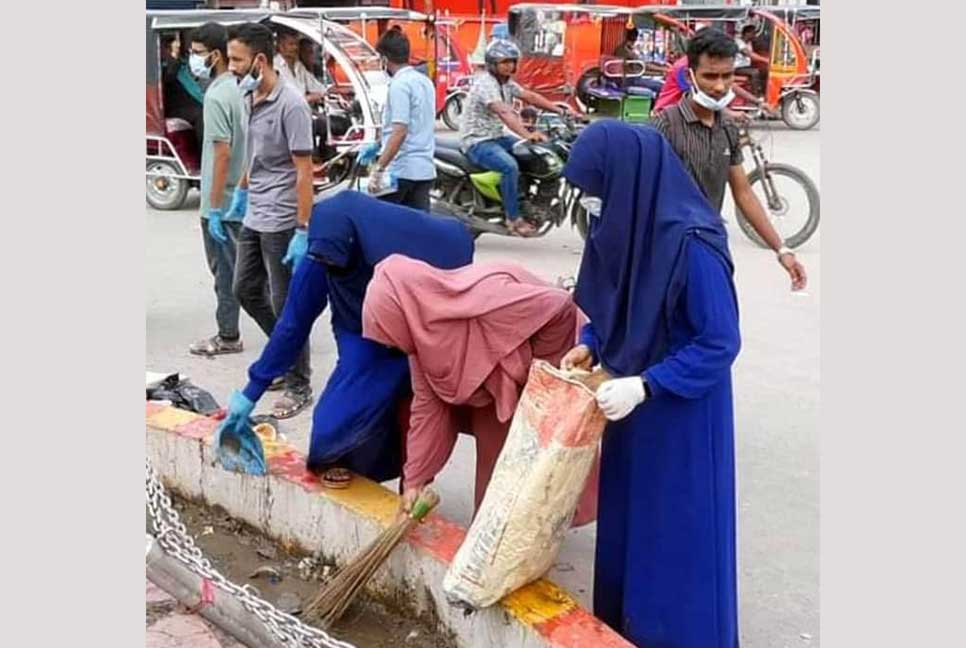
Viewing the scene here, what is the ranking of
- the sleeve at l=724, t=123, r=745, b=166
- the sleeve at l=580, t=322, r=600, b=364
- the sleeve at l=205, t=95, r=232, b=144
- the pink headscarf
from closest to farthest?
1. the sleeve at l=580, t=322, r=600, b=364
2. the pink headscarf
3. the sleeve at l=724, t=123, r=745, b=166
4. the sleeve at l=205, t=95, r=232, b=144

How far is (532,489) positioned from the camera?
2.62 metres

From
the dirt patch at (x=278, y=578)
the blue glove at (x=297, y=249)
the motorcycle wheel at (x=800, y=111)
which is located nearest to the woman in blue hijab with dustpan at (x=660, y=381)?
the dirt patch at (x=278, y=578)

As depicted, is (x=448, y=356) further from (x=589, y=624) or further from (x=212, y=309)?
(x=212, y=309)

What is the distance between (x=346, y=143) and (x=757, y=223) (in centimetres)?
624

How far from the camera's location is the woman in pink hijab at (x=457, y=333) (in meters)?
2.96

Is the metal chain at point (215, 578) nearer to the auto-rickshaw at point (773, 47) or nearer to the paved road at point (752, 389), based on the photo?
the paved road at point (752, 389)

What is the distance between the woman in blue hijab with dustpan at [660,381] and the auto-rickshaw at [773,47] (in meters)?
12.5

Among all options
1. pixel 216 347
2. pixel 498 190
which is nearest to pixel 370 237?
pixel 216 347

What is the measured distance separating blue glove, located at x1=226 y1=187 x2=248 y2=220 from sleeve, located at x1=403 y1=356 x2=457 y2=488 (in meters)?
2.43

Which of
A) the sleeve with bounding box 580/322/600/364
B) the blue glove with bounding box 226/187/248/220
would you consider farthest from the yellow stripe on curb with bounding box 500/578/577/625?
the blue glove with bounding box 226/187/248/220

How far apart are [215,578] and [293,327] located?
0.81m

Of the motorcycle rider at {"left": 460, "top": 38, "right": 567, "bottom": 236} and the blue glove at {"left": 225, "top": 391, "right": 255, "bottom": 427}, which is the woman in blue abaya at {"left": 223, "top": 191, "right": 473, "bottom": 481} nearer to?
the blue glove at {"left": 225, "top": 391, "right": 255, "bottom": 427}

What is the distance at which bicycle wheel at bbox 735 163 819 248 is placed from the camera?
8.00 m

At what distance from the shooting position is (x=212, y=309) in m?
6.80
